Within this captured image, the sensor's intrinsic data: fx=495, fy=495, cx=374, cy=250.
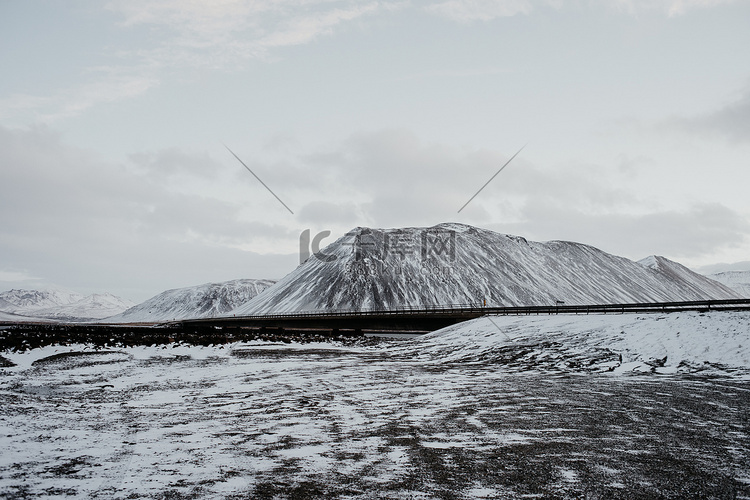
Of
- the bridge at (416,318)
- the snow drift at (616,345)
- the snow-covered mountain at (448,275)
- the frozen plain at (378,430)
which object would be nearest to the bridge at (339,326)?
the bridge at (416,318)

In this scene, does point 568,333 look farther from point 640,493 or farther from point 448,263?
point 448,263

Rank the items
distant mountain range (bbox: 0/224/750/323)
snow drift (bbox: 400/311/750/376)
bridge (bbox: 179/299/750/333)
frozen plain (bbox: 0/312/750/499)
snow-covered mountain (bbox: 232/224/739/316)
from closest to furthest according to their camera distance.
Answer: frozen plain (bbox: 0/312/750/499)
snow drift (bbox: 400/311/750/376)
bridge (bbox: 179/299/750/333)
distant mountain range (bbox: 0/224/750/323)
snow-covered mountain (bbox: 232/224/739/316)

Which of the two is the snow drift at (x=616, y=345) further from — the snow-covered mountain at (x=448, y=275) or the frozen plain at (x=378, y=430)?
the snow-covered mountain at (x=448, y=275)

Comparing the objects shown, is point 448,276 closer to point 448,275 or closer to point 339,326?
point 448,275

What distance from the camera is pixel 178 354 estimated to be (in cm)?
2866

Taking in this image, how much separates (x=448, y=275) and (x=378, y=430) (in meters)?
136

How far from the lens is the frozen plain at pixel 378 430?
6559 millimetres

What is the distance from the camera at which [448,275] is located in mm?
143875

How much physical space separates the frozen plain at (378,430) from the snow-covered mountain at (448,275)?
109221mm

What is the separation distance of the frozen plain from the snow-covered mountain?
358 feet

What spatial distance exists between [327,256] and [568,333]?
132 metres

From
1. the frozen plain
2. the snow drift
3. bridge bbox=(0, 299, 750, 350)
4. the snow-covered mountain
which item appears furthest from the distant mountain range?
the frozen plain

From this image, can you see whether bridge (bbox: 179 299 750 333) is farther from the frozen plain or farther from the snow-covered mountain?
the snow-covered mountain

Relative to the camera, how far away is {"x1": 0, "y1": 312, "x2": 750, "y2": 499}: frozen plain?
656 centimetres
